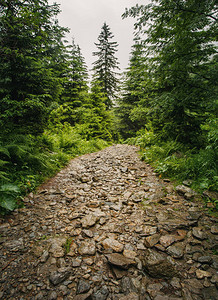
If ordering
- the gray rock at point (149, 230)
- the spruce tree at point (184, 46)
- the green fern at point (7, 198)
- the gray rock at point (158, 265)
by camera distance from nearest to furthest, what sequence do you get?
the gray rock at point (158, 265)
the gray rock at point (149, 230)
the green fern at point (7, 198)
the spruce tree at point (184, 46)

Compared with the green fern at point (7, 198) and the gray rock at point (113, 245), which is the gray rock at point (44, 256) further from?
the green fern at point (7, 198)

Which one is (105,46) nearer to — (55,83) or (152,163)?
(55,83)

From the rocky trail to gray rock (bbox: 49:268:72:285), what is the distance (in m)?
0.01

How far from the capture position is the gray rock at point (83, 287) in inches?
70.0

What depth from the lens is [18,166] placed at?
4.41 meters

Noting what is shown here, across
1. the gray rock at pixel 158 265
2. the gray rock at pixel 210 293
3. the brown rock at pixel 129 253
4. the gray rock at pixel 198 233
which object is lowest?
the brown rock at pixel 129 253

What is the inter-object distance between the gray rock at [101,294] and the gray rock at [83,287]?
0.12 metres

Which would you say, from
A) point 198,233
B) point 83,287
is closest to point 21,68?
point 83,287

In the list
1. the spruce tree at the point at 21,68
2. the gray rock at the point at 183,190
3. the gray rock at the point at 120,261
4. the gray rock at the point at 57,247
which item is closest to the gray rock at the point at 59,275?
the gray rock at the point at 57,247

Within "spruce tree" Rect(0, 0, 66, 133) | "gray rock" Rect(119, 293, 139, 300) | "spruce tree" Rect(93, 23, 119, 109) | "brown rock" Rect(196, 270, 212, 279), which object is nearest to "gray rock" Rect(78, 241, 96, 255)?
"gray rock" Rect(119, 293, 139, 300)

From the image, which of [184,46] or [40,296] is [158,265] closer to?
[40,296]

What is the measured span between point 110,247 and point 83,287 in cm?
74

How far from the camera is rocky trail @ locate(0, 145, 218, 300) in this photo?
70.2 inches

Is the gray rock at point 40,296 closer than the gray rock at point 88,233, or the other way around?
the gray rock at point 40,296
